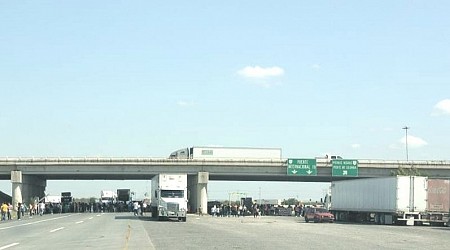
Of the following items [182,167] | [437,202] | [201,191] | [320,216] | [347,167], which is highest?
[347,167]

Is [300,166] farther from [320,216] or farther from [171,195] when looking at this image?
[171,195]

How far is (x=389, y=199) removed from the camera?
5241 cm

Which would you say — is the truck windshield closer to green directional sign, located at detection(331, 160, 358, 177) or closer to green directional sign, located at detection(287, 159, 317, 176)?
green directional sign, located at detection(287, 159, 317, 176)

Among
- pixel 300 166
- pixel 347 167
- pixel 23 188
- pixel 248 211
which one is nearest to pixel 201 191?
pixel 248 211

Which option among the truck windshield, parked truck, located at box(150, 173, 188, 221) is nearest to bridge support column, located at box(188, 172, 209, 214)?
parked truck, located at box(150, 173, 188, 221)

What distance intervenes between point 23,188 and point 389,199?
4827 cm

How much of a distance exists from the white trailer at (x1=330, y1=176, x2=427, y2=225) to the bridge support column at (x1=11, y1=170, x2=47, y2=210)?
1582 inches

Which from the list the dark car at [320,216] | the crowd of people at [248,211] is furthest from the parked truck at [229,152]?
the dark car at [320,216]

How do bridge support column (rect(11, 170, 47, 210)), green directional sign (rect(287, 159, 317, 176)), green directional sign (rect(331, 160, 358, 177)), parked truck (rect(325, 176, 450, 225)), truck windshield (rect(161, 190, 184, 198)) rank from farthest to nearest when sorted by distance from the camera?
1. bridge support column (rect(11, 170, 47, 210))
2. green directional sign (rect(287, 159, 317, 176))
3. green directional sign (rect(331, 160, 358, 177))
4. truck windshield (rect(161, 190, 184, 198))
5. parked truck (rect(325, 176, 450, 225))

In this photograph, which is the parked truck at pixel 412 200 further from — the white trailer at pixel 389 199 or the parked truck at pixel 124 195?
the parked truck at pixel 124 195

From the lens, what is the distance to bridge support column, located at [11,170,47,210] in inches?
Result: 3226

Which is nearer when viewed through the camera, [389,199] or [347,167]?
[389,199]

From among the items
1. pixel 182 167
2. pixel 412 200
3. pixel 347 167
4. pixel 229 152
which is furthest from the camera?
pixel 229 152

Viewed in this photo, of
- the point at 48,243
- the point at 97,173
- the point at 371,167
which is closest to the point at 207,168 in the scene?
the point at 97,173
